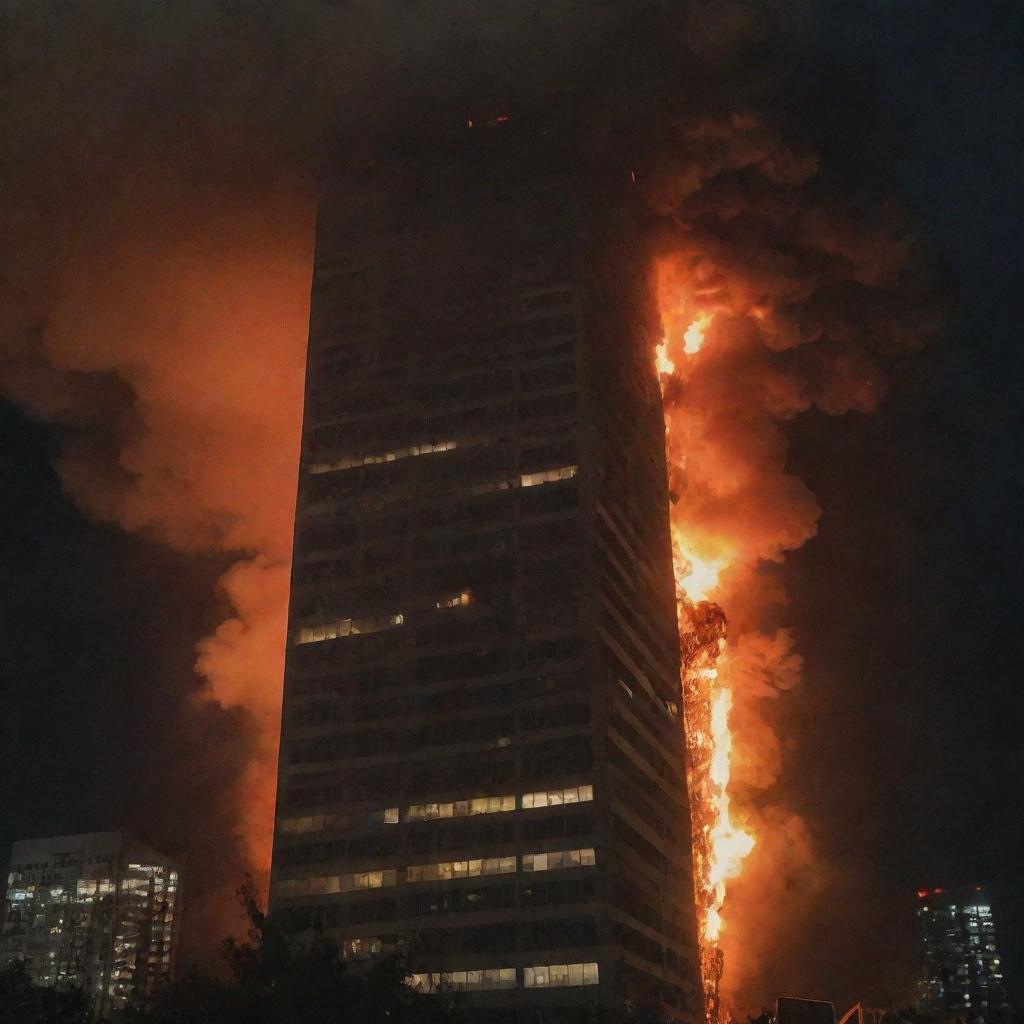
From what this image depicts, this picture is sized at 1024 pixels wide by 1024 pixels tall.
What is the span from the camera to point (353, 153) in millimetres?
155750

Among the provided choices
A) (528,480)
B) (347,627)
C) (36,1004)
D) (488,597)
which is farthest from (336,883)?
(36,1004)

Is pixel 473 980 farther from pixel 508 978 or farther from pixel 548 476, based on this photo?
pixel 548 476

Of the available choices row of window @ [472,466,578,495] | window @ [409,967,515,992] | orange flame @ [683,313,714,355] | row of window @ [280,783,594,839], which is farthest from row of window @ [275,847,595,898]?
orange flame @ [683,313,714,355]

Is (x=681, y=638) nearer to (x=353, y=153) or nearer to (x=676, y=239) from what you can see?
(x=676, y=239)

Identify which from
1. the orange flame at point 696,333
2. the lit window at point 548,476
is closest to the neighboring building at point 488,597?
the lit window at point 548,476

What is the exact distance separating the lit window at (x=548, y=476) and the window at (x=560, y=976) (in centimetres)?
4500

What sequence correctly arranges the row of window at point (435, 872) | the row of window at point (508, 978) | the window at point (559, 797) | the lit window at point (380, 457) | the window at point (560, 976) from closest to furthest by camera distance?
the window at point (560, 976), the row of window at point (508, 978), the row of window at point (435, 872), the window at point (559, 797), the lit window at point (380, 457)

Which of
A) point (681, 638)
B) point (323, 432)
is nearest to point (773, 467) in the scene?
point (681, 638)

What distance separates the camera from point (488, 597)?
418 feet

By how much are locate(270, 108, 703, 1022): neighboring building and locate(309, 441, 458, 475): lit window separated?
23 cm

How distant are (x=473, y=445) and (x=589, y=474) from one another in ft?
41.2

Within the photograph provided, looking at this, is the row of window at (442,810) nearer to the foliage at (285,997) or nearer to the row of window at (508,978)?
the row of window at (508,978)

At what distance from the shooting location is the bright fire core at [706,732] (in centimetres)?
13450

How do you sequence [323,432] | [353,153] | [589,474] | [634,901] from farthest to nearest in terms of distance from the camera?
[353,153], [323,432], [589,474], [634,901]
